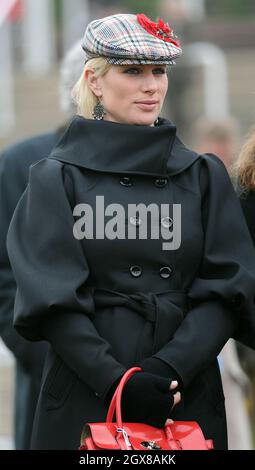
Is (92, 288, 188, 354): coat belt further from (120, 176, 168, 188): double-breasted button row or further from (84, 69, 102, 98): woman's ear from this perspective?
(84, 69, 102, 98): woman's ear

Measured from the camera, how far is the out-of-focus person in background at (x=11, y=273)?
602 cm

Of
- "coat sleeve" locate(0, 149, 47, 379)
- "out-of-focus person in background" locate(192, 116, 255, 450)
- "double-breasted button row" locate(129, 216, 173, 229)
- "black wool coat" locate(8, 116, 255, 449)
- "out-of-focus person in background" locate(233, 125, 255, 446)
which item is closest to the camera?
"black wool coat" locate(8, 116, 255, 449)

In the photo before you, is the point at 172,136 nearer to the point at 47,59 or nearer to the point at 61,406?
the point at 61,406

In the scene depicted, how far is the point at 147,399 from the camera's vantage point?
459 centimetres

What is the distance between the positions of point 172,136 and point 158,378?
2.77 ft

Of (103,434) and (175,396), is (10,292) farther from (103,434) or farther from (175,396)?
(103,434)

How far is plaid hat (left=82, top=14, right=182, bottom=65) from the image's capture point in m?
4.86

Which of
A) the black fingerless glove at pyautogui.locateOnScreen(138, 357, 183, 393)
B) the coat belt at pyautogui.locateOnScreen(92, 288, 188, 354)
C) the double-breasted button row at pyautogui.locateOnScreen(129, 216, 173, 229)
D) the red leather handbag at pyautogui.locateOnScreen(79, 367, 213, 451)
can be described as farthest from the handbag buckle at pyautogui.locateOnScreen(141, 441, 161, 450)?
the double-breasted button row at pyautogui.locateOnScreen(129, 216, 173, 229)

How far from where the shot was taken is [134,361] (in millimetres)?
4793

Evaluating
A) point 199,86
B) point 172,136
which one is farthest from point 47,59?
point 172,136

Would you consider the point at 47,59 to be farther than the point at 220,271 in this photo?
Yes

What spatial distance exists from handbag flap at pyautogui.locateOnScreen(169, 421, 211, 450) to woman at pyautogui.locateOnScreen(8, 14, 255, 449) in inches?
4.5
